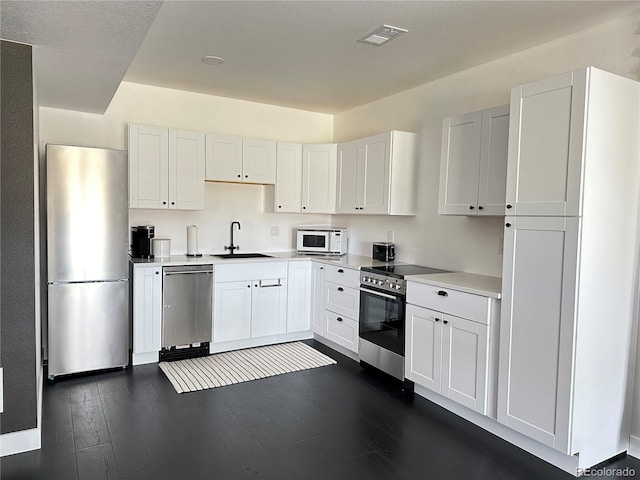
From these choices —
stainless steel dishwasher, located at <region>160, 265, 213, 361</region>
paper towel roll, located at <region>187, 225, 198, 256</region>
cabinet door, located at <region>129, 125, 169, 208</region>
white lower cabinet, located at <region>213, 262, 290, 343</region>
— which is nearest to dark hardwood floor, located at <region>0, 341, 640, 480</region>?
stainless steel dishwasher, located at <region>160, 265, 213, 361</region>

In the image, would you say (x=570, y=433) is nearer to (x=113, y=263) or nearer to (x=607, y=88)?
(x=607, y=88)

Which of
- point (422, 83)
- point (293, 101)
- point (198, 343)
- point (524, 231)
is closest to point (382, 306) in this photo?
point (524, 231)

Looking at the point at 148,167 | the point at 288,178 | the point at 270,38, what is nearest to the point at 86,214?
the point at 148,167

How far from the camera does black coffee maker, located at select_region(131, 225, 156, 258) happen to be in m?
4.38

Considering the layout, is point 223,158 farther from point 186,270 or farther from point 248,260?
point 186,270

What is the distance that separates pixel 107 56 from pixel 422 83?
2.78 metres

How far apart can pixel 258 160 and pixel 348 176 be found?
3.28 ft

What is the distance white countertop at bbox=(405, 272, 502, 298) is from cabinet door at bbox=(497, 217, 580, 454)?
0.17 metres

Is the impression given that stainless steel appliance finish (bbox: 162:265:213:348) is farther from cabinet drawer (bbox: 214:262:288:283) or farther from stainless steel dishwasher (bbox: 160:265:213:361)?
cabinet drawer (bbox: 214:262:288:283)

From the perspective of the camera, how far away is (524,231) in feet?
8.73

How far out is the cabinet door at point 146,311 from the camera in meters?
4.08

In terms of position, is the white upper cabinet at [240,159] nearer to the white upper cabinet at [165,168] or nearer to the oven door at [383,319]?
the white upper cabinet at [165,168]

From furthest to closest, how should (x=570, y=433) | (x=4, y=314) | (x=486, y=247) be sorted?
(x=486, y=247)
(x=4, y=314)
(x=570, y=433)

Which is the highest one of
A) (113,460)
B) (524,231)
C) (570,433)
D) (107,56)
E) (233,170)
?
(107,56)
